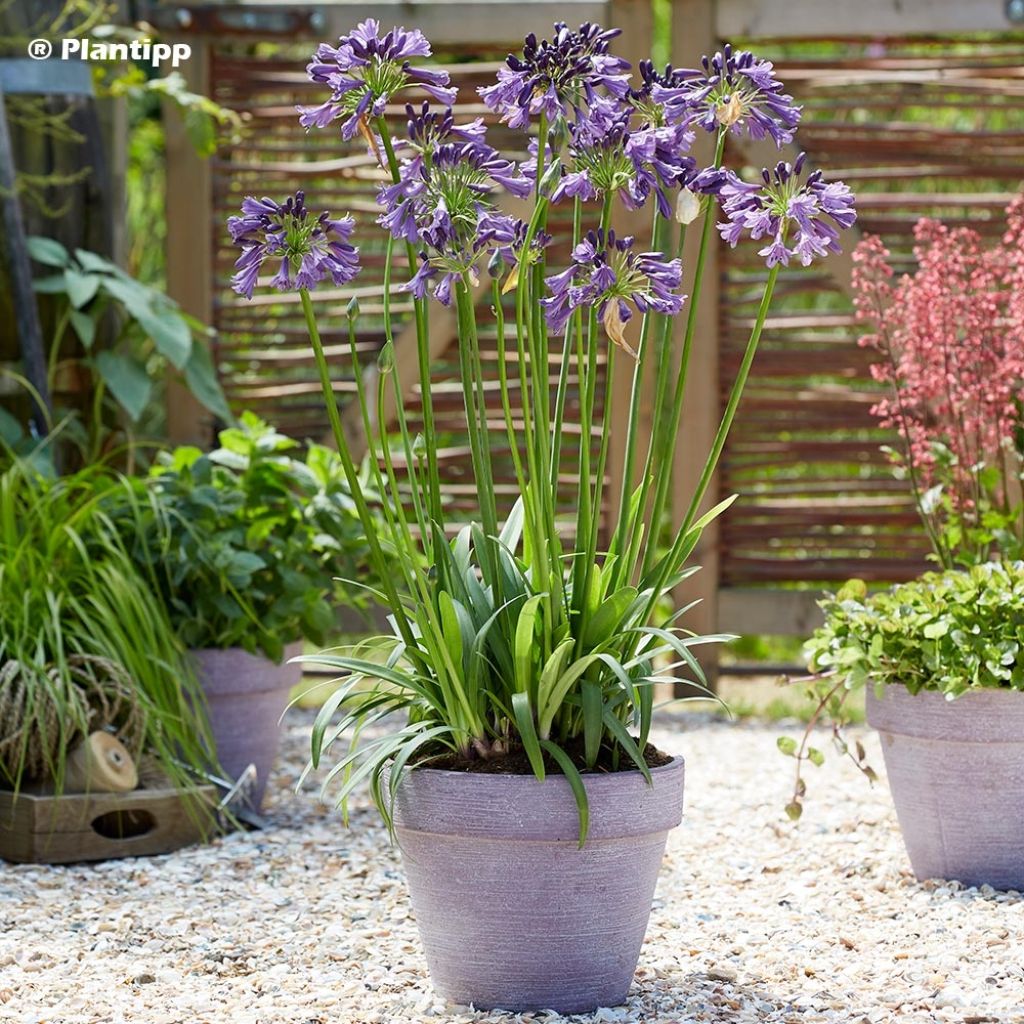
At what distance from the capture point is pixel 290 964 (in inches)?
82.0

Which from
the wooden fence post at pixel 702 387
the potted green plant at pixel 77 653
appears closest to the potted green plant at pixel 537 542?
the potted green plant at pixel 77 653

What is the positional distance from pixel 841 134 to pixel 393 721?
204cm

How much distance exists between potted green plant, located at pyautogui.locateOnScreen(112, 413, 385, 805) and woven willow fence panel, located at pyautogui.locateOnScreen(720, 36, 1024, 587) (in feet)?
4.72

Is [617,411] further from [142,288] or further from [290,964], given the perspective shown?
[290,964]

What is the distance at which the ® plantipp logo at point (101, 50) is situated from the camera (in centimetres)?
369

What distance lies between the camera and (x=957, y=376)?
290 centimetres

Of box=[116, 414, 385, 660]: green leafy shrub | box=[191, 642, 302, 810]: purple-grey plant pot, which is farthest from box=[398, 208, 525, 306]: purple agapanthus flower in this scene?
box=[191, 642, 302, 810]: purple-grey plant pot

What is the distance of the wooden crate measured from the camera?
102 inches

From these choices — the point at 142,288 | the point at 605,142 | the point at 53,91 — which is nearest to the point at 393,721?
the point at 142,288

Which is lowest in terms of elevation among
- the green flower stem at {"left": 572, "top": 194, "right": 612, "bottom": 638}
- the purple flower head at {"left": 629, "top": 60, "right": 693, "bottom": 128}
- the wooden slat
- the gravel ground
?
the gravel ground

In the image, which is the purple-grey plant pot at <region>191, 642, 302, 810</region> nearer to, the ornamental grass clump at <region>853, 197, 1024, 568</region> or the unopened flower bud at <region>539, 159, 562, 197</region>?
the ornamental grass clump at <region>853, 197, 1024, 568</region>

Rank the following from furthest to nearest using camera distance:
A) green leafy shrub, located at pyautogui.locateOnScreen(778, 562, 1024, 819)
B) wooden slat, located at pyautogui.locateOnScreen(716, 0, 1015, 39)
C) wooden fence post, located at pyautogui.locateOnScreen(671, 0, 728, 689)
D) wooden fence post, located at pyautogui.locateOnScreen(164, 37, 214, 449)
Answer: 1. wooden fence post, located at pyautogui.locateOnScreen(164, 37, 214, 449)
2. wooden fence post, located at pyautogui.locateOnScreen(671, 0, 728, 689)
3. wooden slat, located at pyautogui.locateOnScreen(716, 0, 1015, 39)
4. green leafy shrub, located at pyautogui.locateOnScreen(778, 562, 1024, 819)

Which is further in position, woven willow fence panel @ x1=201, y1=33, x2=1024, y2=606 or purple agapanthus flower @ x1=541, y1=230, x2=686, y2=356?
woven willow fence panel @ x1=201, y1=33, x2=1024, y2=606

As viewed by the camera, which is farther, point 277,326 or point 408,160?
point 277,326
